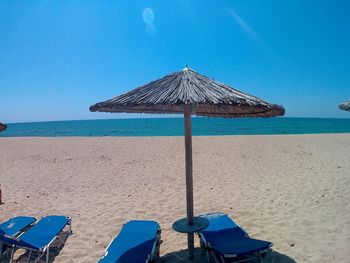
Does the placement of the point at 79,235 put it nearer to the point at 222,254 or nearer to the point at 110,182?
the point at 222,254

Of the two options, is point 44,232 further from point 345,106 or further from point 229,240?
point 345,106

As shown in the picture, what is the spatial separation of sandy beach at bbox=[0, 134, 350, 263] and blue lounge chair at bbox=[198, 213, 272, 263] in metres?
0.69

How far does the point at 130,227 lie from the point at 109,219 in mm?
1393

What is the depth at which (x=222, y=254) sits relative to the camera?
9.91ft

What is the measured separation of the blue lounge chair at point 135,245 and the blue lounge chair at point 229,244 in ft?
2.19

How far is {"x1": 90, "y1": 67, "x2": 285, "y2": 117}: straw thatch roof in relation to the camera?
292cm

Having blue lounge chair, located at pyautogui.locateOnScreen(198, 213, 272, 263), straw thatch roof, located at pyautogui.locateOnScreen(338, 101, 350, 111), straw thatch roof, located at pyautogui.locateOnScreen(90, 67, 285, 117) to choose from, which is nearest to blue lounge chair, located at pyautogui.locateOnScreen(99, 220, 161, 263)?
blue lounge chair, located at pyautogui.locateOnScreen(198, 213, 272, 263)

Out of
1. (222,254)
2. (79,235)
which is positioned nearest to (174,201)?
(79,235)

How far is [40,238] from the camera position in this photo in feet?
12.3

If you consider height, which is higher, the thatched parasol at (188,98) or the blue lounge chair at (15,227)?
the thatched parasol at (188,98)

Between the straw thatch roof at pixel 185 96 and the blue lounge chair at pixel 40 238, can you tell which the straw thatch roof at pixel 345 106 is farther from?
the blue lounge chair at pixel 40 238

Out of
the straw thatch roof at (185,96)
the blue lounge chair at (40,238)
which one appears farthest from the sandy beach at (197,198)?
the straw thatch roof at (185,96)

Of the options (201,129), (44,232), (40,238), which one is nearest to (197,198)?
(44,232)

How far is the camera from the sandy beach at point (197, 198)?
422cm
